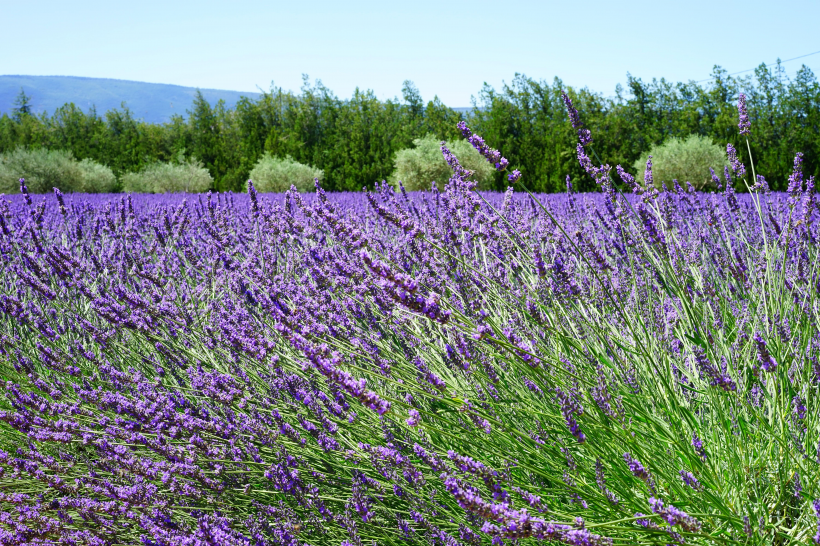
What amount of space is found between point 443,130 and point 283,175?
495 centimetres

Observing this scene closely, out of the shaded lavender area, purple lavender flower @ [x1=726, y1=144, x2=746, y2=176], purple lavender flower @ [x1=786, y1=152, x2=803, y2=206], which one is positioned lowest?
the shaded lavender area

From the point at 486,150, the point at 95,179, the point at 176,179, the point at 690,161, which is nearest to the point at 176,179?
the point at 176,179

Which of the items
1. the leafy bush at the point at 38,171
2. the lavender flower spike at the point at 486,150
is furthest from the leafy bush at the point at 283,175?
the lavender flower spike at the point at 486,150

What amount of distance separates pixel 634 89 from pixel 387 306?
16.0 m

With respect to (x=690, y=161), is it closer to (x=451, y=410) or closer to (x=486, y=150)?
(x=451, y=410)

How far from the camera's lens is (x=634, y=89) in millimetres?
15906

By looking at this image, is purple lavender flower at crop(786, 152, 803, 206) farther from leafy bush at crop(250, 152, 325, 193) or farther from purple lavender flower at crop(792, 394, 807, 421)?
leafy bush at crop(250, 152, 325, 193)

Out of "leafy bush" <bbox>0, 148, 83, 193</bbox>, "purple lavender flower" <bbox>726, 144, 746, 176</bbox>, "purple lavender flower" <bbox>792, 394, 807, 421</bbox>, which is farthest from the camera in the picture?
"leafy bush" <bbox>0, 148, 83, 193</bbox>

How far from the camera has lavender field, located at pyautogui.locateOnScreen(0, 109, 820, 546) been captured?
143 cm

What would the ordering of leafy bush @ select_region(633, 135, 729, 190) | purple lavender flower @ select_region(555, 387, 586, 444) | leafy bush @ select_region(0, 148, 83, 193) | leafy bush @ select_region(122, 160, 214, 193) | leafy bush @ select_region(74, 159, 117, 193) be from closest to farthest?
1. purple lavender flower @ select_region(555, 387, 586, 444)
2. leafy bush @ select_region(633, 135, 729, 190)
3. leafy bush @ select_region(0, 148, 83, 193)
4. leafy bush @ select_region(122, 160, 214, 193)
5. leafy bush @ select_region(74, 159, 117, 193)

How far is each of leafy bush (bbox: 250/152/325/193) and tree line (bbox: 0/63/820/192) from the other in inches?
43.5

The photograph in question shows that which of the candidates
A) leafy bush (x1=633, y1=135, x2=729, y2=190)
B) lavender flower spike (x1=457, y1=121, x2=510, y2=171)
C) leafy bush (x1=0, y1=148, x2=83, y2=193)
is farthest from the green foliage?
lavender flower spike (x1=457, y1=121, x2=510, y2=171)

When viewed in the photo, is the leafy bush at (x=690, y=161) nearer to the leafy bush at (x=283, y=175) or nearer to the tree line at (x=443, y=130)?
the tree line at (x=443, y=130)

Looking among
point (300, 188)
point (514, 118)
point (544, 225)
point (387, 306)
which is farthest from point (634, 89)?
point (387, 306)
